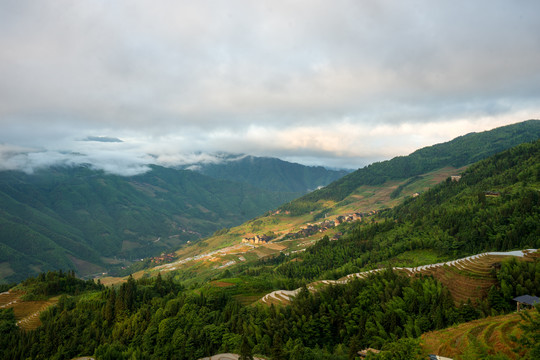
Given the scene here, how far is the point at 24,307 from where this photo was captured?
68125 millimetres

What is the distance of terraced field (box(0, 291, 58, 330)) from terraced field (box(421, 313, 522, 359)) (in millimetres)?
75844

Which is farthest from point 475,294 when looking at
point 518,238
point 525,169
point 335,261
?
point 525,169

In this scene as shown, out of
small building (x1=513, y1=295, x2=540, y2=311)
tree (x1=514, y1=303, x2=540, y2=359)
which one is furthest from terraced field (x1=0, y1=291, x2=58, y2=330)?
small building (x1=513, y1=295, x2=540, y2=311)

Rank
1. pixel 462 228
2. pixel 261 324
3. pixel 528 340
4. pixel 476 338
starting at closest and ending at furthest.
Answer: pixel 528 340 < pixel 476 338 < pixel 261 324 < pixel 462 228

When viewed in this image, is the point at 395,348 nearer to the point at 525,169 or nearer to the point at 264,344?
the point at 264,344

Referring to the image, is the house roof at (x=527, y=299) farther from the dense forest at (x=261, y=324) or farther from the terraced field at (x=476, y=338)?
the terraced field at (x=476, y=338)

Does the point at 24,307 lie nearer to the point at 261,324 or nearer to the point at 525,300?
the point at 261,324

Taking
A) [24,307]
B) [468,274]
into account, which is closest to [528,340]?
[468,274]

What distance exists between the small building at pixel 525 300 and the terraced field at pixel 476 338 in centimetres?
376

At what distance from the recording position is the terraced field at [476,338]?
2625cm

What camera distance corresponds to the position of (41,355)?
47375 millimetres

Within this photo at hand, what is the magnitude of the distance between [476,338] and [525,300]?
11562mm

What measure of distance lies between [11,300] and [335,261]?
303ft

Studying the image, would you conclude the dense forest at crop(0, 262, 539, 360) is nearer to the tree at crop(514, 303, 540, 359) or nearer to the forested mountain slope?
the tree at crop(514, 303, 540, 359)
